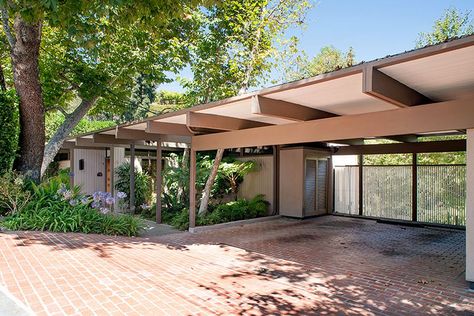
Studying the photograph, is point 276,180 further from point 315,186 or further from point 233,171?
point 233,171

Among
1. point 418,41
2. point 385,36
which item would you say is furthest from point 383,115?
point 385,36

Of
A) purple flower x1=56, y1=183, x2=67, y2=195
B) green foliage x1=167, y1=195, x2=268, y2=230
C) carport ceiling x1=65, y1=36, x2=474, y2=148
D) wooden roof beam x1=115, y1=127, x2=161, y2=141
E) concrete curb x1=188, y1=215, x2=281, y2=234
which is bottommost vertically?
concrete curb x1=188, y1=215, x2=281, y2=234

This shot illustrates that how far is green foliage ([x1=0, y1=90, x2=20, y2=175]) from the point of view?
26.1ft

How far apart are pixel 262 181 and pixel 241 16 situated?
5.29m

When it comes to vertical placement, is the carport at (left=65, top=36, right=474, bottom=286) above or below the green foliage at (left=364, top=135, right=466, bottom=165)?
above

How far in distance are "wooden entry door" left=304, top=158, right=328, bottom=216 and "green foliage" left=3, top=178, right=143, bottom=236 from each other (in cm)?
558

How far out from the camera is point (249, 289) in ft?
14.1

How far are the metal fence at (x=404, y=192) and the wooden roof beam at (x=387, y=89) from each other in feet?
18.3

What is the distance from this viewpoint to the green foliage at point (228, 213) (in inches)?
362

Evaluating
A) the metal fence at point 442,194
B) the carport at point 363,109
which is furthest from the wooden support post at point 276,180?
the metal fence at point 442,194

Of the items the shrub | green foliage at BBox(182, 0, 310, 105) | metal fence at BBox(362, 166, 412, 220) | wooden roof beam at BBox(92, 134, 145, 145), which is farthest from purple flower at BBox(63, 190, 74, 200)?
metal fence at BBox(362, 166, 412, 220)

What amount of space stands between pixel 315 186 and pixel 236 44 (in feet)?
17.2

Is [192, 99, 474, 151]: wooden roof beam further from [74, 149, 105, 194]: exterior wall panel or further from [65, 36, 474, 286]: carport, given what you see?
[74, 149, 105, 194]: exterior wall panel

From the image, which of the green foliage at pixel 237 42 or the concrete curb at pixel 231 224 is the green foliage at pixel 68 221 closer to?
the concrete curb at pixel 231 224
